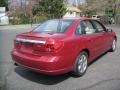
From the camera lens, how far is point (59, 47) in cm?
513

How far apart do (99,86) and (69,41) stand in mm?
1273

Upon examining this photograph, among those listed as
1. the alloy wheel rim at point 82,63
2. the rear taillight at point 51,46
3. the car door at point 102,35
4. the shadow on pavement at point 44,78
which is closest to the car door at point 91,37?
the car door at point 102,35

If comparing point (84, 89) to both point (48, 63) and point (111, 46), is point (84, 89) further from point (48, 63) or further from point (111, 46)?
point (111, 46)

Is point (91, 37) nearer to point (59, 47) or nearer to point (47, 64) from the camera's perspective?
point (59, 47)

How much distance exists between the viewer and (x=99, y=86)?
5215 millimetres

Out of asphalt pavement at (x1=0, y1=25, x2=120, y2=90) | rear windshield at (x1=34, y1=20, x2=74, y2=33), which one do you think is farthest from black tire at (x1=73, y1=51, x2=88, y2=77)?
rear windshield at (x1=34, y1=20, x2=74, y2=33)

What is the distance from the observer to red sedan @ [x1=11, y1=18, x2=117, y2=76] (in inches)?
201

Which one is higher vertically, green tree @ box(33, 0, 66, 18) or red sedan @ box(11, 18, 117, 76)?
green tree @ box(33, 0, 66, 18)

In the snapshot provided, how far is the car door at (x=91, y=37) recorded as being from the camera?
6133 millimetres

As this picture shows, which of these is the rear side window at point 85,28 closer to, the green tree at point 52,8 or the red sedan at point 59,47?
the red sedan at point 59,47

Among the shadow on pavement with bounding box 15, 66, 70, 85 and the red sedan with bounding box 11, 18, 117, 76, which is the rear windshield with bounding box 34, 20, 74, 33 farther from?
the shadow on pavement with bounding box 15, 66, 70, 85

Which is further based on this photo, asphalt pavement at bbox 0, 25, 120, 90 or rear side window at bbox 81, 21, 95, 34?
rear side window at bbox 81, 21, 95, 34

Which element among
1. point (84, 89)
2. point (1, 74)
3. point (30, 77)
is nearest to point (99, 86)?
point (84, 89)

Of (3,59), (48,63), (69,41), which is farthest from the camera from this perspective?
(3,59)
